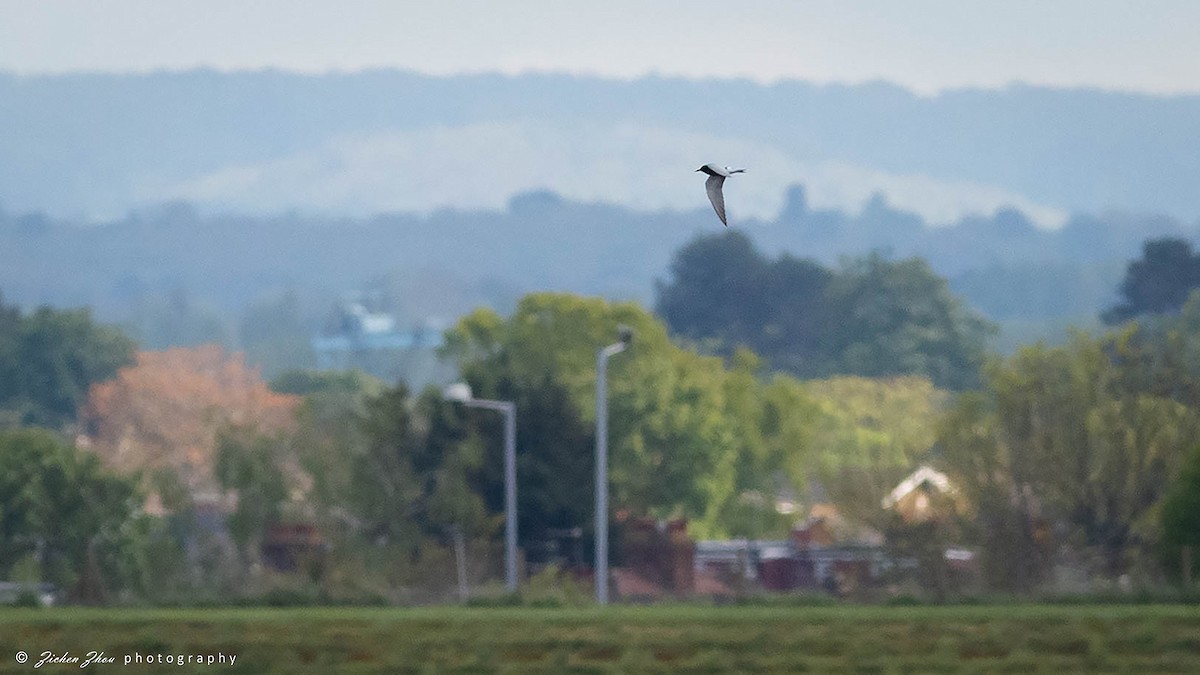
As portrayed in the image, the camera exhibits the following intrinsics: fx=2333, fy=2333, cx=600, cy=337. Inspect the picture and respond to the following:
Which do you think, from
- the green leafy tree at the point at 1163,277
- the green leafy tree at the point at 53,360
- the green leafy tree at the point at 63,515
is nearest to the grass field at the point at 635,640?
the green leafy tree at the point at 63,515

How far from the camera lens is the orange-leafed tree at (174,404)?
12250 cm

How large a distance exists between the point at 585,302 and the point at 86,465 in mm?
29317

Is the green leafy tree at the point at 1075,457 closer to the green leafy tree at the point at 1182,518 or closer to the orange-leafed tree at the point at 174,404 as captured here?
the green leafy tree at the point at 1182,518

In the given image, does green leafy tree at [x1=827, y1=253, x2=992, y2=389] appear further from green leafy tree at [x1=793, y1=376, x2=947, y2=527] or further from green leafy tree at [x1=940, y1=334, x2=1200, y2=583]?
green leafy tree at [x1=940, y1=334, x2=1200, y2=583]

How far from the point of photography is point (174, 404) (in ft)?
447

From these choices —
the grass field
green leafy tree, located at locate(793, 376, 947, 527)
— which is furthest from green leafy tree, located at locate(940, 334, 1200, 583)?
the grass field

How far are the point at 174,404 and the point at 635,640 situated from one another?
11654 cm

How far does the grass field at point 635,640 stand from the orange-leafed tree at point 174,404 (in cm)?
9145

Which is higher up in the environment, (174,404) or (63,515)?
(174,404)

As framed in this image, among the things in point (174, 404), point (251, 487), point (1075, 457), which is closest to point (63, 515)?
point (251, 487)

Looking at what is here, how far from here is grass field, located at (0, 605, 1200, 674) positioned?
20.7 meters

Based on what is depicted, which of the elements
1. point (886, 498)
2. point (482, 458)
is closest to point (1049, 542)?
point (886, 498)

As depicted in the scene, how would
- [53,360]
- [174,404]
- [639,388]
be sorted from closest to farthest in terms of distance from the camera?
1. [639,388]
2. [174,404]
3. [53,360]

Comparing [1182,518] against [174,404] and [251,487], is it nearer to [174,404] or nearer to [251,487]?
[251,487]
